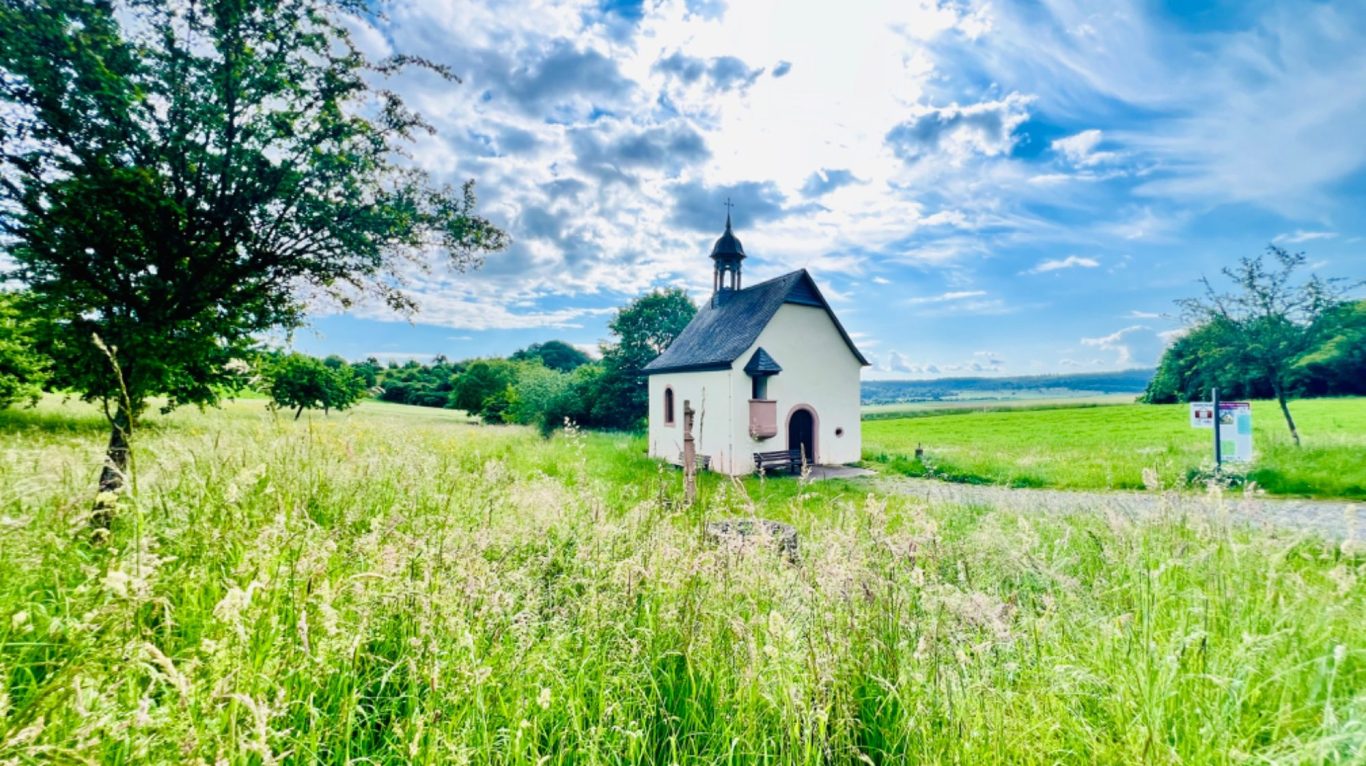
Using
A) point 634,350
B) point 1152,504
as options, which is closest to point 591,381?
point 634,350

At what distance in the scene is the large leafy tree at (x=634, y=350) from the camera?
35.5 meters

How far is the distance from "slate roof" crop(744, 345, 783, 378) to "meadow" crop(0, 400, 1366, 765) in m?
13.7

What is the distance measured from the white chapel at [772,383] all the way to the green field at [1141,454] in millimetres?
2847

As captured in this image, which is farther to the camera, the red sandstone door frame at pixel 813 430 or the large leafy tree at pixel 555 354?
the large leafy tree at pixel 555 354

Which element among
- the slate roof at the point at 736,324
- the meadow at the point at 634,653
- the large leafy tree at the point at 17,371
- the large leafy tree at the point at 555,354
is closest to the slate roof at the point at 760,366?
the slate roof at the point at 736,324

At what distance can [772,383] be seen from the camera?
18.4m

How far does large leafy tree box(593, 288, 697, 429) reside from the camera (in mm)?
35469

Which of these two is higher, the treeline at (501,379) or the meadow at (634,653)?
the treeline at (501,379)

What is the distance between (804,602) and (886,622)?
451mm

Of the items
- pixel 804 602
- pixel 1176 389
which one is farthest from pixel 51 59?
pixel 1176 389

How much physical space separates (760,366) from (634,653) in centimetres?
1539

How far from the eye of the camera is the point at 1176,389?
159ft

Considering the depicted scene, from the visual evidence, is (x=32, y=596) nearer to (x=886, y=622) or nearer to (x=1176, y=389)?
(x=886, y=622)

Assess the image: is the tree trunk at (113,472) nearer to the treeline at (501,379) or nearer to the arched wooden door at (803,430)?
the treeline at (501,379)
